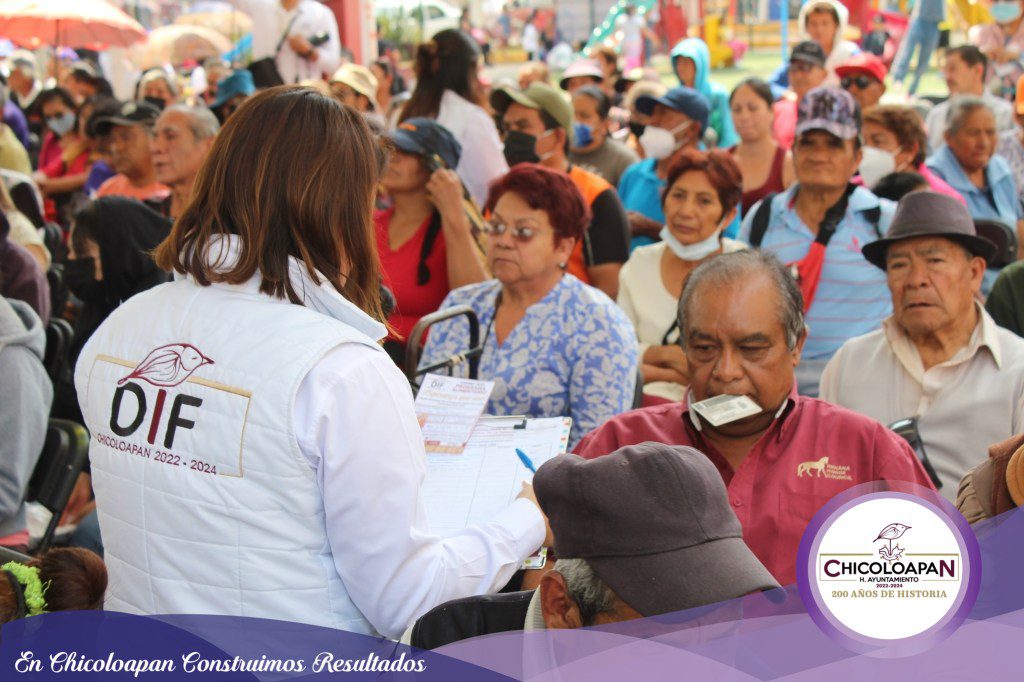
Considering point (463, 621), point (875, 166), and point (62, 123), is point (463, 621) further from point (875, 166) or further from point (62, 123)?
point (62, 123)

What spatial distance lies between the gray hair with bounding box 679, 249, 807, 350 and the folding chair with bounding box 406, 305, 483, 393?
0.83 meters

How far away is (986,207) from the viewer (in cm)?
604

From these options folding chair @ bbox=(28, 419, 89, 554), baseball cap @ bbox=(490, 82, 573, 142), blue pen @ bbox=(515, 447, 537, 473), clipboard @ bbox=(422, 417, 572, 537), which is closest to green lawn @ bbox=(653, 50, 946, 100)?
baseball cap @ bbox=(490, 82, 573, 142)

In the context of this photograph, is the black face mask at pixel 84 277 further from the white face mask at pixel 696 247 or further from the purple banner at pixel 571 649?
the purple banner at pixel 571 649

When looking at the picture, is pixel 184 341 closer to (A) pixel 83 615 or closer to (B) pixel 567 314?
(A) pixel 83 615

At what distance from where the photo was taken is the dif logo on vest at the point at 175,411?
68.0 inches

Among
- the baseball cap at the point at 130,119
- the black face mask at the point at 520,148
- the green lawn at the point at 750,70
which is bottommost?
the green lawn at the point at 750,70

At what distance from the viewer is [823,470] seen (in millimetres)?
2402

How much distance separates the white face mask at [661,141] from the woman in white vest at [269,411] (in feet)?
14.0

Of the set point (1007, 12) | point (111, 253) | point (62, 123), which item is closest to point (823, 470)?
point (111, 253)

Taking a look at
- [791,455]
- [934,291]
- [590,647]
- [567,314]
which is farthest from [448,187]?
[590,647]

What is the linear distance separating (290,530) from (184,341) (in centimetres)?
36

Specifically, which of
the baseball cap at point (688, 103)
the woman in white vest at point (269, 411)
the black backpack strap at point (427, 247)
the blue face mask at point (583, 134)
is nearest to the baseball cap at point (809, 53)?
the baseball cap at point (688, 103)

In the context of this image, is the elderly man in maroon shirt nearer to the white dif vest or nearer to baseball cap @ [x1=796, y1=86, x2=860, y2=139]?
the white dif vest
